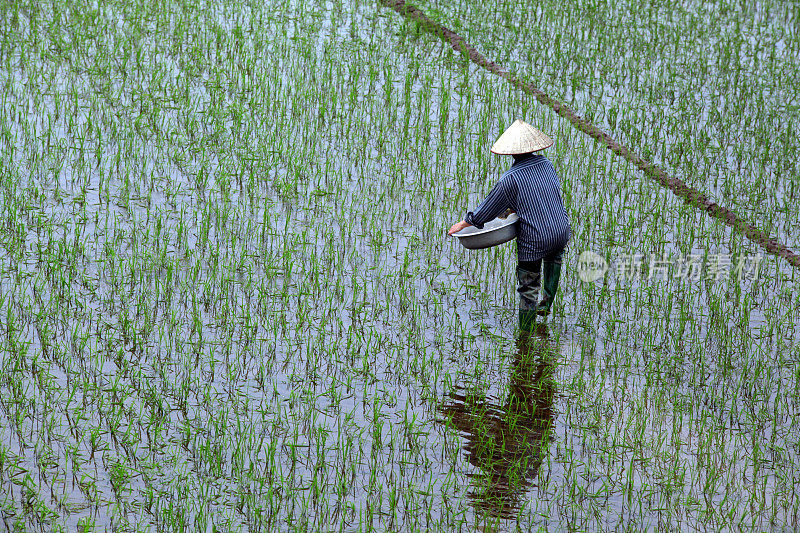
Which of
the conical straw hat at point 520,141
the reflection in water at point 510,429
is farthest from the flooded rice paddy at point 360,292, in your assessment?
the conical straw hat at point 520,141

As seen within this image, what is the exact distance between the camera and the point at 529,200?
4.72 metres

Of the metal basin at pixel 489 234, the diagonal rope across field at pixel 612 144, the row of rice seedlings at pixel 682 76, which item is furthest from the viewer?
the row of rice seedlings at pixel 682 76

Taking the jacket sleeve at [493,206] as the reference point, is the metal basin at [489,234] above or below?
below

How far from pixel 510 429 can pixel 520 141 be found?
1474mm

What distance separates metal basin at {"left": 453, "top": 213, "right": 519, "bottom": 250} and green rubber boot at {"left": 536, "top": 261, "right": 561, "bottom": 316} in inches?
10.2

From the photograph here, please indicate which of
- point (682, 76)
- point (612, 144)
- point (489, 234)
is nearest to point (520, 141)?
point (489, 234)

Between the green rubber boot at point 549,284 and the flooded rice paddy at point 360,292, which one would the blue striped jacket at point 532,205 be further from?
the flooded rice paddy at point 360,292

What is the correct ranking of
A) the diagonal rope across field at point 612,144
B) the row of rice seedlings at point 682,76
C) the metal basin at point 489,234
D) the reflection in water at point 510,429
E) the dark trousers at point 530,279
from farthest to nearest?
the row of rice seedlings at point 682,76 → the diagonal rope across field at point 612,144 → the dark trousers at point 530,279 → the metal basin at point 489,234 → the reflection in water at point 510,429

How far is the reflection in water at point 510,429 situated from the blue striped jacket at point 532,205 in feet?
1.70

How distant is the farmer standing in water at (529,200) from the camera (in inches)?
185

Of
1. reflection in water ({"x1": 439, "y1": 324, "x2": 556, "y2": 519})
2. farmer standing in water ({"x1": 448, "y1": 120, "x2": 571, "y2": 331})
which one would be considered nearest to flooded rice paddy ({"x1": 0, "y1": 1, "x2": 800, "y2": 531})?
reflection in water ({"x1": 439, "y1": 324, "x2": 556, "y2": 519})

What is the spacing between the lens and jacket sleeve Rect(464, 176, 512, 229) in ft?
15.5

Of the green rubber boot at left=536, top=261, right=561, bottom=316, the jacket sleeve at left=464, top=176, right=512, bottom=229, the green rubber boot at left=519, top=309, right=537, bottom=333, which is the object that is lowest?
the green rubber boot at left=519, top=309, right=537, bottom=333

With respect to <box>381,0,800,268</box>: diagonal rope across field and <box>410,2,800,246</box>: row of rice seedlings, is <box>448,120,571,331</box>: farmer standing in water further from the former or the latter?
<box>410,2,800,246</box>: row of rice seedlings
